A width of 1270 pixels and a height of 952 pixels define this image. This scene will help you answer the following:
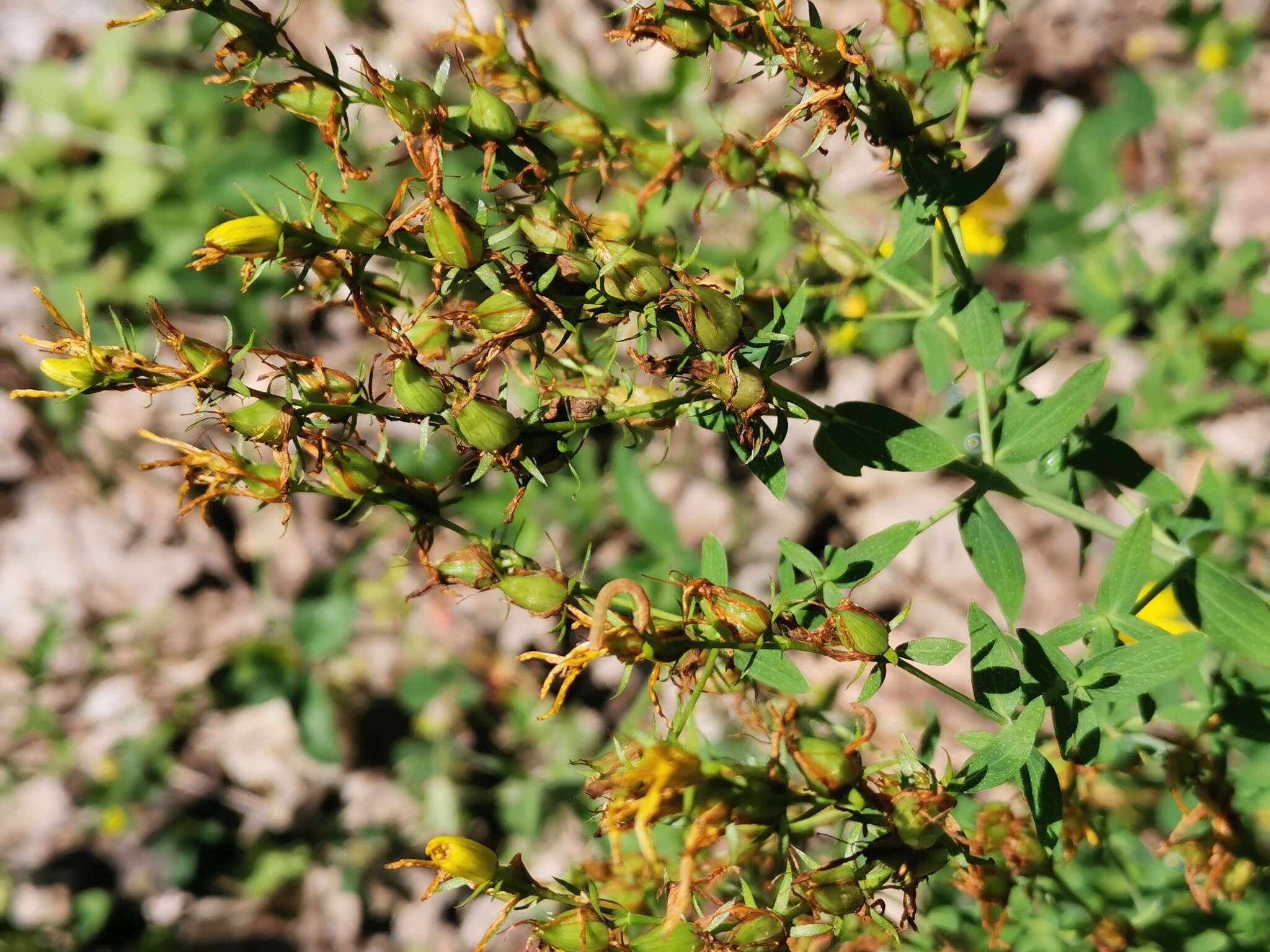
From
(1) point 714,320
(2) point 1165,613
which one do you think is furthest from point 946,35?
(2) point 1165,613

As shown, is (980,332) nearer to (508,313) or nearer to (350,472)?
(508,313)

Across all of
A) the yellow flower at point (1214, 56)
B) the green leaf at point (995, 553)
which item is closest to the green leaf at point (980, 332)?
the green leaf at point (995, 553)

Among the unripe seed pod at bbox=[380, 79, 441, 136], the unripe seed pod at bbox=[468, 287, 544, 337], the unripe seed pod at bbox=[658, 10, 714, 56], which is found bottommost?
the unripe seed pod at bbox=[468, 287, 544, 337]

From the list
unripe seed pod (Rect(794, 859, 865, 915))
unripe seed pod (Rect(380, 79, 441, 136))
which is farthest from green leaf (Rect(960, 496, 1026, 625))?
unripe seed pod (Rect(380, 79, 441, 136))

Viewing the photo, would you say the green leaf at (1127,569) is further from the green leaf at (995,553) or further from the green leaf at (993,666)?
the green leaf at (993,666)

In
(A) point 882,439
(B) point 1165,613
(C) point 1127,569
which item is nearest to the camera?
(A) point 882,439

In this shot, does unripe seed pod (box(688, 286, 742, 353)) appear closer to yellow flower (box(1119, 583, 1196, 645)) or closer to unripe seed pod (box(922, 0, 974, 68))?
unripe seed pod (box(922, 0, 974, 68))
